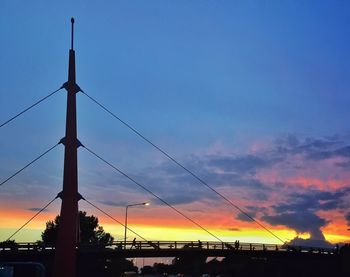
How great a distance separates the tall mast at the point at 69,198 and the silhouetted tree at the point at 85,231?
11679cm

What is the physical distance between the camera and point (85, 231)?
17162cm

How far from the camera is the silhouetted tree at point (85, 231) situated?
158 meters

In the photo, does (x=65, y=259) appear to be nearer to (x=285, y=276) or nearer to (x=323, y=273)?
(x=323, y=273)

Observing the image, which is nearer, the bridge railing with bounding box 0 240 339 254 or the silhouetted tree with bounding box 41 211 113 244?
the bridge railing with bounding box 0 240 339 254

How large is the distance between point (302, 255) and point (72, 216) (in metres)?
82.3

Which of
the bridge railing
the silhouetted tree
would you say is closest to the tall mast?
the bridge railing

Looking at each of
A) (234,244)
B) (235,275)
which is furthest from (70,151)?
(235,275)

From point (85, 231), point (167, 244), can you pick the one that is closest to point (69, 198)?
point (167, 244)

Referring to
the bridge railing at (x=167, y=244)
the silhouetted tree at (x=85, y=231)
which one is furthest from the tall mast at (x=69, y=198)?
the silhouetted tree at (x=85, y=231)

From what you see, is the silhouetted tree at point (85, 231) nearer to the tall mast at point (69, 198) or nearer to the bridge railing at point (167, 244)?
the bridge railing at point (167, 244)

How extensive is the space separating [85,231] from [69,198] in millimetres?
137311

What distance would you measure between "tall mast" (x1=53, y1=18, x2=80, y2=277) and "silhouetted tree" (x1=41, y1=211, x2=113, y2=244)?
116793mm

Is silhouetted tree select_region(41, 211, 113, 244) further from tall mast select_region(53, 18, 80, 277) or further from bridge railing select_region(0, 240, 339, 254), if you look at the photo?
tall mast select_region(53, 18, 80, 277)

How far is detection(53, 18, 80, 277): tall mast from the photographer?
36034mm
